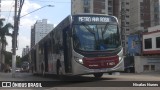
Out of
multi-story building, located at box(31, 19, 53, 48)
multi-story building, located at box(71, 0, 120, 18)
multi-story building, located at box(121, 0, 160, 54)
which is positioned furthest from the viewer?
multi-story building, located at box(121, 0, 160, 54)

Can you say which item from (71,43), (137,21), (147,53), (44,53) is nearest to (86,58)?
(71,43)

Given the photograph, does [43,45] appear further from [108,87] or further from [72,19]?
[108,87]

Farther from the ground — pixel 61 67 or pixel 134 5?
pixel 134 5

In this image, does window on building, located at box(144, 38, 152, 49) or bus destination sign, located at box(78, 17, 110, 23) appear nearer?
bus destination sign, located at box(78, 17, 110, 23)

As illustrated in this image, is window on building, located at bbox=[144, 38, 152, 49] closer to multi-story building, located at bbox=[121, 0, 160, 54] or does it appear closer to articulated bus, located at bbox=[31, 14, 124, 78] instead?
articulated bus, located at bbox=[31, 14, 124, 78]

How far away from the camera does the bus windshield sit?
65.1ft

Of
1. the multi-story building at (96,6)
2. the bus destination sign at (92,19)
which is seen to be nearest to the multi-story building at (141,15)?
the multi-story building at (96,6)

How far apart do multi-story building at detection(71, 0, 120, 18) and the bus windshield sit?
94.3 m

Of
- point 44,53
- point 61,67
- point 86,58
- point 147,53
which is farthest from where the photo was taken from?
point 147,53

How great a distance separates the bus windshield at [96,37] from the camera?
65.1ft

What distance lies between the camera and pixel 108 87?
16688 millimetres

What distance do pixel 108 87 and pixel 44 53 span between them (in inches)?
564

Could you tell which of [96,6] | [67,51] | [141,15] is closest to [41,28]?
[67,51]

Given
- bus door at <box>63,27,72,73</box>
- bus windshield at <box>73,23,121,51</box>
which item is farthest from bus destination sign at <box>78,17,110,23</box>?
bus door at <box>63,27,72,73</box>
